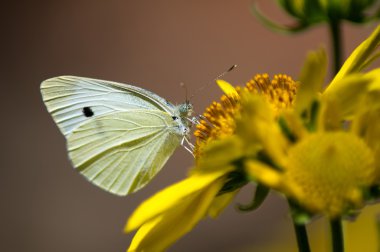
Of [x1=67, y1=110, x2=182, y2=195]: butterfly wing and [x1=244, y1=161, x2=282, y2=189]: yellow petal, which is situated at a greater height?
[x1=244, y1=161, x2=282, y2=189]: yellow petal

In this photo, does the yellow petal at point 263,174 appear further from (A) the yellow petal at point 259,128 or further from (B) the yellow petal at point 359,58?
(B) the yellow petal at point 359,58

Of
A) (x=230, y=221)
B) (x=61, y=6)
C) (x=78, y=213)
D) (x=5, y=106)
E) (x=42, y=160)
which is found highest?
(x=61, y=6)

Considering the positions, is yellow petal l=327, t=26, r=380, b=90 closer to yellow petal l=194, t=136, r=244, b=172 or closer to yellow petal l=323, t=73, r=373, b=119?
yellow petal l=323, t=73, r=373, b=119

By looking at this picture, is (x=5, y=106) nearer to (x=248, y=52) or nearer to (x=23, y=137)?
(x=23, y=137)

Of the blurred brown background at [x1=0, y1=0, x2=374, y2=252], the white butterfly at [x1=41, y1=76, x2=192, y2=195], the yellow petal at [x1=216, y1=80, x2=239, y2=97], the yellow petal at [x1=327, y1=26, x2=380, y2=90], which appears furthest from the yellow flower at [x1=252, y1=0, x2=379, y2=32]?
the blurred brown background at [x1=0, y1=0, x2=374, y2=252]

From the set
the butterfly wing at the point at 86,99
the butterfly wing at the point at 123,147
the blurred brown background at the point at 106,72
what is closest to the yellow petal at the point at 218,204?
the butterfly wing at the point at 123,147

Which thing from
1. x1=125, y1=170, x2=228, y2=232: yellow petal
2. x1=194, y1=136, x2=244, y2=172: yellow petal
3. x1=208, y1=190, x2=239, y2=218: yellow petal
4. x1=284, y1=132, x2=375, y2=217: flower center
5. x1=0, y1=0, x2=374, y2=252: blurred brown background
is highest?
x1=194, y1=136, x2=244, y2=172: yellow petal

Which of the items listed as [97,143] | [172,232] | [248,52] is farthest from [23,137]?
[172,232]
